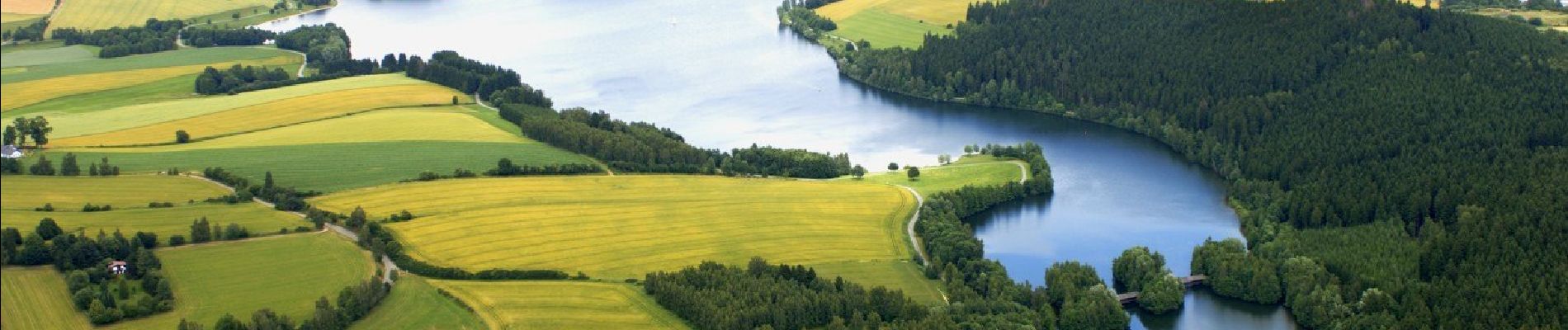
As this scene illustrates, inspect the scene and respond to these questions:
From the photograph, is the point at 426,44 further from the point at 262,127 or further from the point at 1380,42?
the point at 1380,42

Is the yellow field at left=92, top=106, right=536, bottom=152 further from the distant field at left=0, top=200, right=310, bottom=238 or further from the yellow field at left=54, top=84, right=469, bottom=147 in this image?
the distant field at left=0, top=200, right=310, bottom=238

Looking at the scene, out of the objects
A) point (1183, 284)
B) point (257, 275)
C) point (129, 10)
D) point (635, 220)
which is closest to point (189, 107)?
point (635, 220)

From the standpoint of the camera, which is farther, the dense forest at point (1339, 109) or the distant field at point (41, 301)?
the dense forest at point (1339, 109)

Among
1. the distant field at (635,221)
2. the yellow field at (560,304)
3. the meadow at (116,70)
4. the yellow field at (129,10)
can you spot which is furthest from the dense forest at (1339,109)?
the yellow field at (129,10)

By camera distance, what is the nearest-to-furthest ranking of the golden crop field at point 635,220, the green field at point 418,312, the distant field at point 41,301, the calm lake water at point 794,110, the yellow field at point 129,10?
1. the distant field at point 41,301
2. the green field at point 418,312
3. the golden crop field at point 635,220
4. the calm lake water at point 794,110
5. the yellow field at point 129,10

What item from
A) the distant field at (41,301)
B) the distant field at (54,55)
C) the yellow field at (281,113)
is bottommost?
the distant field at (41,301)

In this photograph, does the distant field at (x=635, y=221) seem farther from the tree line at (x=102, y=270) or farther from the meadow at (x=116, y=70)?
the meadow at (x=116, y=70)

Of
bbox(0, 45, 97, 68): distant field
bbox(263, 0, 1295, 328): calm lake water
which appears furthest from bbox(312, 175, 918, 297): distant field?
bbox(0, 45, 97, 68): distant field

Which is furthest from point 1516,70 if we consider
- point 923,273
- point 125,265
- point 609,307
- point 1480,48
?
point 125,265

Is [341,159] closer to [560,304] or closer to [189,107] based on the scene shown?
[189,107]
